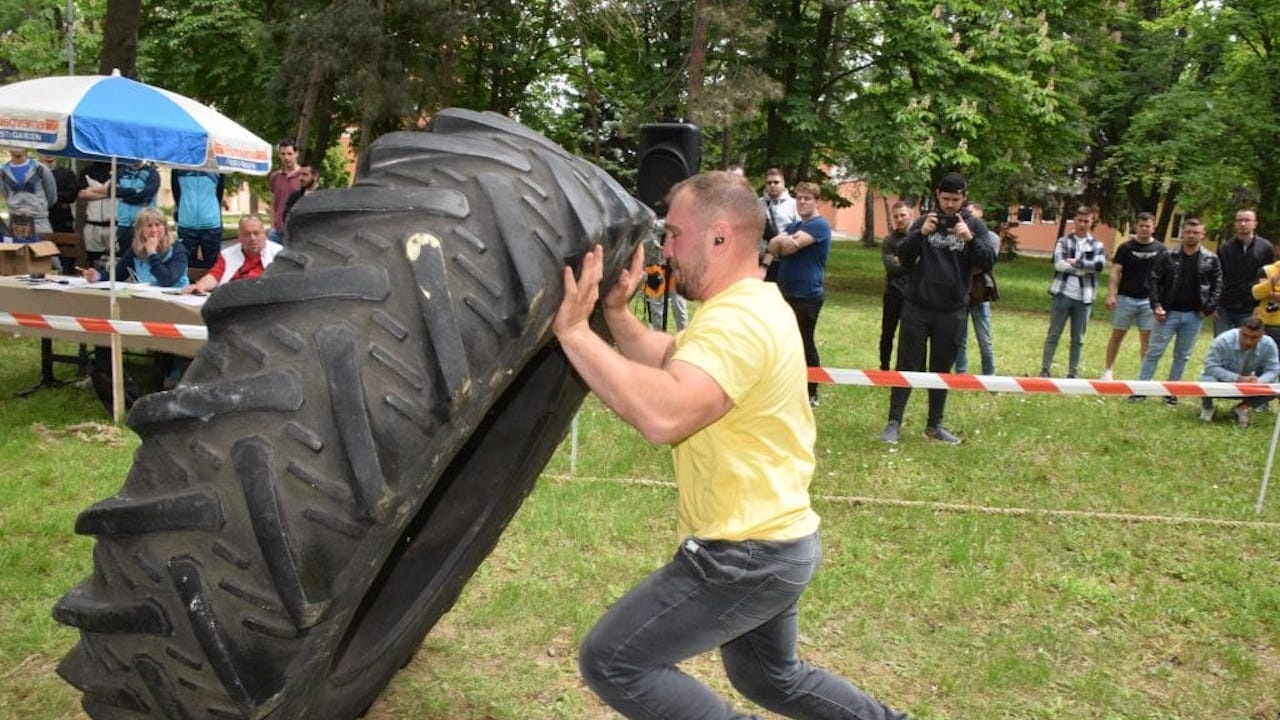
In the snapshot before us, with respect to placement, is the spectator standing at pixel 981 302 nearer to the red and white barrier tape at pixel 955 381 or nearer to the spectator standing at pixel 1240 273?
the red and white barrier tape at pixel 955 381

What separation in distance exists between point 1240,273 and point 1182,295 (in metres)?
0.79

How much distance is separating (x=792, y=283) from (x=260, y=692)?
7342 millimetres

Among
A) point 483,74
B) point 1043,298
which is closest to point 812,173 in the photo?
point 1043,298

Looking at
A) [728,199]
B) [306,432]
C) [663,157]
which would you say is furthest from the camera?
[663,157]

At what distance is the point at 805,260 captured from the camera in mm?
8750

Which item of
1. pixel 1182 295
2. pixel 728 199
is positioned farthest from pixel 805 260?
pixel 728 199

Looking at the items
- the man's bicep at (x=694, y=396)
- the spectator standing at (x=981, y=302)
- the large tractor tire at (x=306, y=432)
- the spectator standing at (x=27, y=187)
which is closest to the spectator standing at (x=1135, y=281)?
the spectator standing at (x=981, y=302)

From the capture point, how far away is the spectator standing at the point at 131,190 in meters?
10.8

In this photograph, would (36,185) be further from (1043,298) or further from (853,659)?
(1043,298)

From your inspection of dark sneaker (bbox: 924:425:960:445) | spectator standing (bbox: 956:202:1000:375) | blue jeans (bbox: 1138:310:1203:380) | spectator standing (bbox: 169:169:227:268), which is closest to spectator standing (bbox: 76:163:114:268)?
spectator standing (bbox: 169:169:227:268)

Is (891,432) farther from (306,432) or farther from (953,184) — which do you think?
(306,432)

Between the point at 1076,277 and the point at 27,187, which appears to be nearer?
the point at 1076,277

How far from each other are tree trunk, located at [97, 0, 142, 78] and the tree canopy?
17.5 feet

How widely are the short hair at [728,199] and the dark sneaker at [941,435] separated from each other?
5999 mm
